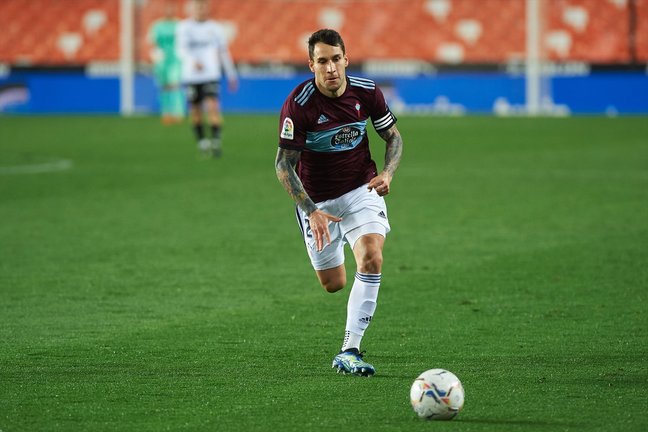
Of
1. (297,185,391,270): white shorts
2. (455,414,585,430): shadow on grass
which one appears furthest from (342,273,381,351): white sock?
(455,414,585,430): shadow on grass

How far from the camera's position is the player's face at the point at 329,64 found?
6.28m

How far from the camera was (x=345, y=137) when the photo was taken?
660 cm

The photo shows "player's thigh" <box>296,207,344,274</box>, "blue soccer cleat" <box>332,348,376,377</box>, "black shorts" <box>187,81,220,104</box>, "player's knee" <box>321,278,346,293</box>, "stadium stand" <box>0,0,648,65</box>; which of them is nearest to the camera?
"blue soccer cleat" <box>332,348,376,377</box>

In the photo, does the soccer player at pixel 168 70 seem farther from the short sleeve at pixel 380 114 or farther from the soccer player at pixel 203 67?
the short sleeve at pixel 380 114

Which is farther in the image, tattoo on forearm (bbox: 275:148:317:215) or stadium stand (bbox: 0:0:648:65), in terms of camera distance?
stadium stand (bbox: 0:0:648:65)

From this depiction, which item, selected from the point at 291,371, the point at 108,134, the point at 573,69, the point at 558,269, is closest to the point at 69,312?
the point at 291,371

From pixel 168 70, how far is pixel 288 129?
23.4 metres

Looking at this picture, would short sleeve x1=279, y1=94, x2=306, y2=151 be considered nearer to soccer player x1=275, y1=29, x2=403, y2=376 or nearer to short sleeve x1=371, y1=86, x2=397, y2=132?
soccer player x1=275, y1=29, x2=403, y2=376

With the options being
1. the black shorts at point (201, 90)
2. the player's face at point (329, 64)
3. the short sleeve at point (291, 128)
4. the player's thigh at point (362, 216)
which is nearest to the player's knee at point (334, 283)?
the player's thigh at point (362, 216)

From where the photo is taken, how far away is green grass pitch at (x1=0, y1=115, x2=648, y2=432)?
5.58 metres

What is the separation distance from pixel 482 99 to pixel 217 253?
19631 mm

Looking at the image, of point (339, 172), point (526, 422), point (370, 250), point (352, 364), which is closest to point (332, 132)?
point (339, 172)

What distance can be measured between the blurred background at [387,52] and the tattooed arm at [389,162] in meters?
22.1

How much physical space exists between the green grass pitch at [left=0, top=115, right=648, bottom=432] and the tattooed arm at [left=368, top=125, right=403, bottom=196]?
893 mm
